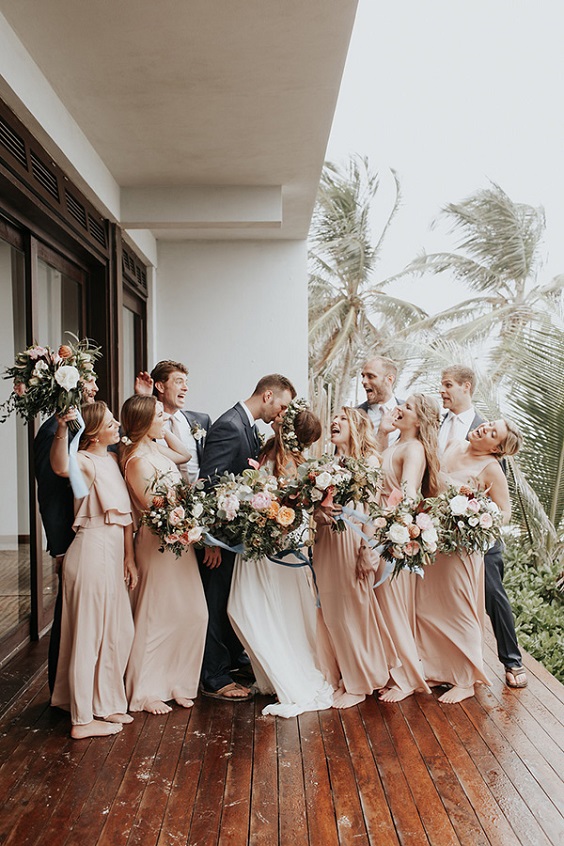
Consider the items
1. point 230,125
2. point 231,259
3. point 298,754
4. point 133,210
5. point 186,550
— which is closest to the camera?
point 298,754

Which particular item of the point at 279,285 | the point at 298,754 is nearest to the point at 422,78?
the point at 279,285

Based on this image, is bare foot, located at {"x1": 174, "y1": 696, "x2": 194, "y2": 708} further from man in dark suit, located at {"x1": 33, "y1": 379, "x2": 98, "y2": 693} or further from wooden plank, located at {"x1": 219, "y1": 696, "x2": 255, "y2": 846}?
man in dark suit, located at {"x1": 33, "y1": 379, "x2": 98, "y2": 693}

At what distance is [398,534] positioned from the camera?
168 inches

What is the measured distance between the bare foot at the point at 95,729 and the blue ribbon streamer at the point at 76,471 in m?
1.13

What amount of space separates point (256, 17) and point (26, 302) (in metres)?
2.21

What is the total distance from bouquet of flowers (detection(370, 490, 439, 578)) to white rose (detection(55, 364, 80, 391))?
1789 millimetres

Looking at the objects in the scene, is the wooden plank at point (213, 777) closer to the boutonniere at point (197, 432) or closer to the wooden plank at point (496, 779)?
the wooden plank at point (496, 779)

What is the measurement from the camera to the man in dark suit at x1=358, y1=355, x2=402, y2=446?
5906mm

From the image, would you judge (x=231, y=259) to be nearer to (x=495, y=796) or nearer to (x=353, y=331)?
(x=495, y=796)

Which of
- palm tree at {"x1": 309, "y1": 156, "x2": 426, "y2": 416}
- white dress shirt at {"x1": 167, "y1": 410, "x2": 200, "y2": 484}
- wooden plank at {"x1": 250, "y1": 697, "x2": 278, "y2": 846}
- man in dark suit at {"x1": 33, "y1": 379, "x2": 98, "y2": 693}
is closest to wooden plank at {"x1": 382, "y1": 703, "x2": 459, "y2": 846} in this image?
wooden plank at {"x1": 250, "y1": 697, "x2": 278, "y2": 846}

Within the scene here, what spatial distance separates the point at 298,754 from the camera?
12.4 feet

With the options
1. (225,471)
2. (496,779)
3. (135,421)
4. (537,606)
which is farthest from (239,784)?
(537,606)

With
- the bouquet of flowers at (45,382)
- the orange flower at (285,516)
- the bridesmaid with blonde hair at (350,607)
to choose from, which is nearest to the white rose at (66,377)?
the bouquet of flowers at (45,382)

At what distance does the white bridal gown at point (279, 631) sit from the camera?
14.3 feet
